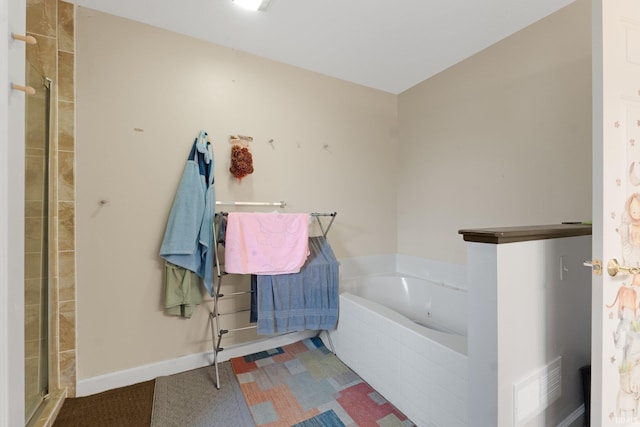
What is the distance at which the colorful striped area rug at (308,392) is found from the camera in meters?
1.49

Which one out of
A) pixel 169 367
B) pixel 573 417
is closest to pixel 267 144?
pixel 169 367

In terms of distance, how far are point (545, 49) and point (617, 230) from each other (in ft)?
4.97

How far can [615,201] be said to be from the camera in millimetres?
933

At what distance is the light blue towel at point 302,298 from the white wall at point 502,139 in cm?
115

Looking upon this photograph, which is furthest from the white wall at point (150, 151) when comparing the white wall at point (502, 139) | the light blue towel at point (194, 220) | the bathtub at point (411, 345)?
the white wall at point (502, 139)

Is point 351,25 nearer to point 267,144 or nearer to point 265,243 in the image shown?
point 267,144

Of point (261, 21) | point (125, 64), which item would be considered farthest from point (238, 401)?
point (261, 21)

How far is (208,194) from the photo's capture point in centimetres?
193

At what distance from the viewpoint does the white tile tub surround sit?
124cm

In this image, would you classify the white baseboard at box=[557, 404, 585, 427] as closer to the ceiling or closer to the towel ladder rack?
the towel ladder rack

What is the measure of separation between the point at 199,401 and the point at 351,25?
269 cm

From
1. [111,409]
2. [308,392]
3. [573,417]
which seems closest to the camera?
[573,417]

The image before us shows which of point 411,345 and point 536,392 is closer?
point 536,392

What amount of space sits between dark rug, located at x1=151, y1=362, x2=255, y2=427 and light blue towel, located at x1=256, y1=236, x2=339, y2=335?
416 millimetres
